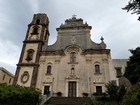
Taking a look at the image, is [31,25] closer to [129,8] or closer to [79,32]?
[79,32]

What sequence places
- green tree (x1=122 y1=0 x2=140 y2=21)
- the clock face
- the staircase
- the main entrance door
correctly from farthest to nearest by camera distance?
the clock face → the main entrance door → the staircase → green tree (x1=122 y1=0 x2=140 y2=21)

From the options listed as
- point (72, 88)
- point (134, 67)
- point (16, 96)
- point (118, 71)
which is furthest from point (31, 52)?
point (134, 67)

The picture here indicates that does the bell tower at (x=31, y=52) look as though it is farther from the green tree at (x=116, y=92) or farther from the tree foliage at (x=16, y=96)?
the green tree at (x=116, y=92)

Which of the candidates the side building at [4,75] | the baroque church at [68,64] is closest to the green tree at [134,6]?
the baroque church at [68,64]

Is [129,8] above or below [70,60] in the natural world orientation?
below

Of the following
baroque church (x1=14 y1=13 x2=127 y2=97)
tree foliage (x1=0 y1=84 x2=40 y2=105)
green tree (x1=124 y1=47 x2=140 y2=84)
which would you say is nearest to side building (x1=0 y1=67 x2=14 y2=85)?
baroque church (x1=14 y1=13 x2=127 y2=97)

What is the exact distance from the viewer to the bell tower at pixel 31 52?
80.4ft

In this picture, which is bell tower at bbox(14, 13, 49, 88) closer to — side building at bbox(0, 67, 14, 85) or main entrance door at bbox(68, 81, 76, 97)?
main entrance door at bbox(68, 81, 76, 97)

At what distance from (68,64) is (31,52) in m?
7.28

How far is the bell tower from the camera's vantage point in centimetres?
2452

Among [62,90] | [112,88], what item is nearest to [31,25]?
Result: [62,90]

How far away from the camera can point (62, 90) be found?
76.8 ft

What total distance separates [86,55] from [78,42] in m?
3.44

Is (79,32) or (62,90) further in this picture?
(79,32)
